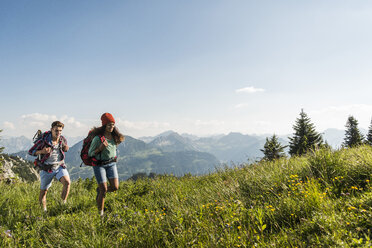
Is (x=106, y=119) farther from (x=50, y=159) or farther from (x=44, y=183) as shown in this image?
(x=44, y=183)

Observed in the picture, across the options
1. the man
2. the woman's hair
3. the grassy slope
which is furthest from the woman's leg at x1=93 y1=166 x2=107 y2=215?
the man

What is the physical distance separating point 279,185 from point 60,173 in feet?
19.2

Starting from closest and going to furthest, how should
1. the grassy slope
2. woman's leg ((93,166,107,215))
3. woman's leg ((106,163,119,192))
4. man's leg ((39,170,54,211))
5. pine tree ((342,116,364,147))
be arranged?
the grassy slope, woman's leg ((93,166,107,215)), woman's leg ((106,163,119,192)), man's leg ((39,170,54,211)), pine tree ((342,116,364,147))

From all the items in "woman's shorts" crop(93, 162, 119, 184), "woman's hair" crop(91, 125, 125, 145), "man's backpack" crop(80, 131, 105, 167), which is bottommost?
"woman's shorts" crop(93, 162, 119, 184)

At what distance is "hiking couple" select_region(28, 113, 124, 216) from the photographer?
499cm

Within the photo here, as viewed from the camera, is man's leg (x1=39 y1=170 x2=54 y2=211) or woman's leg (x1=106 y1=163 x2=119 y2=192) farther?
man's leg (x1=39 y1=170 x2=54 y2=211)

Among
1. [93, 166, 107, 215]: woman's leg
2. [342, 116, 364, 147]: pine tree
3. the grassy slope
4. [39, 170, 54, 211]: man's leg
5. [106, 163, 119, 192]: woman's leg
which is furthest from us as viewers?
[342, 116, 364, 147]: pine tree

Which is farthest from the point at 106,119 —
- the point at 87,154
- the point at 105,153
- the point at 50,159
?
the point at 50,159

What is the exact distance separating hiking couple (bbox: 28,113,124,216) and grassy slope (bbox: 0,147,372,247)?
1.65 ft

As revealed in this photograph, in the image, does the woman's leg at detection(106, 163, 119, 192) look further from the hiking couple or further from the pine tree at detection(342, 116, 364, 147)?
the pine tree at detection(342, 116, 364, 147)

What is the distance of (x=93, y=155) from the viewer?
16.3 ft

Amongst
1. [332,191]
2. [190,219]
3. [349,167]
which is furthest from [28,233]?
[349,167]

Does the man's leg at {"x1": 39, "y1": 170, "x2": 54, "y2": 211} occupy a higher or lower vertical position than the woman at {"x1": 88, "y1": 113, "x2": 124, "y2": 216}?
lower

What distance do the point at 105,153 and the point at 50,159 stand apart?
192 centimetres
